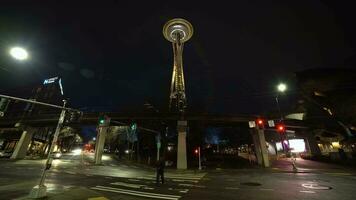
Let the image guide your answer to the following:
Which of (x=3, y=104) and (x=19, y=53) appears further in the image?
(x=3, y=104)

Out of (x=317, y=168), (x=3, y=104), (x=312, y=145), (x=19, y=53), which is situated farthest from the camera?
(x=312, y=145)

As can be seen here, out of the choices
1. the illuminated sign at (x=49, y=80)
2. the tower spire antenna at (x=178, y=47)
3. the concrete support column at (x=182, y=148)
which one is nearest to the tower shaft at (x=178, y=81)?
the tower spire antenna at (x=178, y=47)

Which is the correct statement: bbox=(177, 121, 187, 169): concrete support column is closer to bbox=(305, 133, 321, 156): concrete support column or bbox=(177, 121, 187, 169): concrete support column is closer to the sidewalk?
the sidewalk

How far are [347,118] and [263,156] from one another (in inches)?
702

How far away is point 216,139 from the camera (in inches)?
3250

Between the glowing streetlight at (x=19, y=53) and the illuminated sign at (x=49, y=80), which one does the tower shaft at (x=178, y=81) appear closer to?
the glowing streetlight at (x=19, y=53)

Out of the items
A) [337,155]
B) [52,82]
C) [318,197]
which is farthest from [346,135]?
[52,82]

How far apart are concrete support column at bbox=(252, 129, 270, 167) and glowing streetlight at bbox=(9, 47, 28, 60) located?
3622 cm

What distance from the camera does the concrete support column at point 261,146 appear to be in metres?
34.2

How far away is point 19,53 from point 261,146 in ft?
120

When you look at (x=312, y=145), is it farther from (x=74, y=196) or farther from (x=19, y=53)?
(x=19, y=53)

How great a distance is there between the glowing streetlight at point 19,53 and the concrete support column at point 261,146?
119 ft

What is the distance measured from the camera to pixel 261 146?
35062mm

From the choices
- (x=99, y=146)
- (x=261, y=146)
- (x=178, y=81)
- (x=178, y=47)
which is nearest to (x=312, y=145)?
(x=261, y=146)
